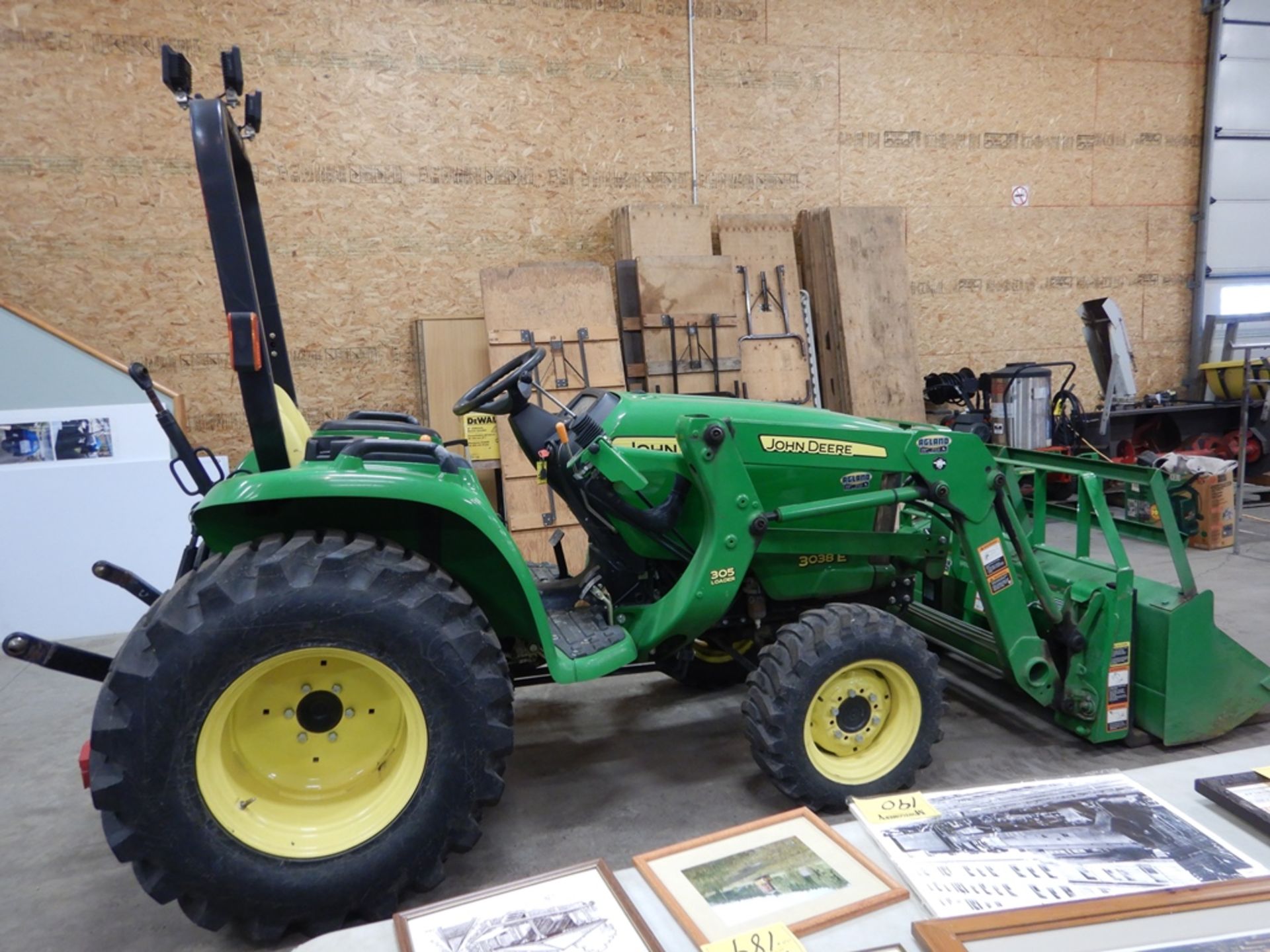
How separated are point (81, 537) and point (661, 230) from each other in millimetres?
3846

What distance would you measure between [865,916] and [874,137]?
20.7 ft

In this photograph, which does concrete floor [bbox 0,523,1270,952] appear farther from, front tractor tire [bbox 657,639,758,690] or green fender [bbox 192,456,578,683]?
green fender [bbox 192,456,578,683]

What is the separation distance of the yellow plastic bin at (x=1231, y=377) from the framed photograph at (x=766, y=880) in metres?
7.15

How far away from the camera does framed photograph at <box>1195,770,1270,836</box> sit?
139 centimetres

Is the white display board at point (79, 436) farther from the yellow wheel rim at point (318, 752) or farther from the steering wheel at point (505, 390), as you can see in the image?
the yellow wheel rim at point (318, 752)

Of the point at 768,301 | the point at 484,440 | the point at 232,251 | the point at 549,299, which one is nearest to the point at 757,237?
the point at 768,301

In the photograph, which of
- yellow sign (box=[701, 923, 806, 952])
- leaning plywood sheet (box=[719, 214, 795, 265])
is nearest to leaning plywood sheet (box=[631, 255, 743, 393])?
leaning plywood sheet (box=[719, 214, 795, 265])

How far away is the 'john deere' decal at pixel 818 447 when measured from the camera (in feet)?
8.39

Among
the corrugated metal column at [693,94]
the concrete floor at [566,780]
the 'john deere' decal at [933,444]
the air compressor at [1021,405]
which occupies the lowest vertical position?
the concrete floor at [566,780]

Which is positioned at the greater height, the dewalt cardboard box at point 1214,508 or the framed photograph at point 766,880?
the framed photograph at point 766,880

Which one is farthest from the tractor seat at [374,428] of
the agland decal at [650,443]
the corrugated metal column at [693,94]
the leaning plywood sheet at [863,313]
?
the corrugated metal column at [693,94]

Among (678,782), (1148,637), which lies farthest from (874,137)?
(678,782)

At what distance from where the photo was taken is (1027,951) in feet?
3.57

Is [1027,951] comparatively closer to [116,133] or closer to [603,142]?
[603,142]
